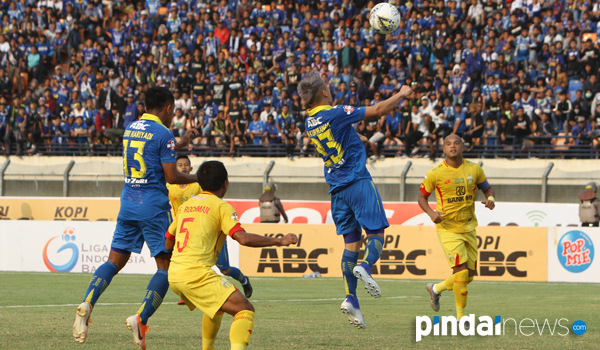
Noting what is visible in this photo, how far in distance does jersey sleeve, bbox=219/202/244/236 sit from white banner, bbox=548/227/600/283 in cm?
1339

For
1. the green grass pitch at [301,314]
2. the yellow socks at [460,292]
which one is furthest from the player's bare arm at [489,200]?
the green grass pitch at [301,314]

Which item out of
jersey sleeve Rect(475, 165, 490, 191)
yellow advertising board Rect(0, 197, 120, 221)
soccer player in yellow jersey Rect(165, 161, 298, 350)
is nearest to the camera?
soccer player in yellow jersey Rect(165, 161, 298, 350)

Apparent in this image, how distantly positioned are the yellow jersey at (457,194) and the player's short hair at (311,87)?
2441 mm

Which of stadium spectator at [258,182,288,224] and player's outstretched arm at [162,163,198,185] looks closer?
player's outstretched arm at [162,163,198,185]

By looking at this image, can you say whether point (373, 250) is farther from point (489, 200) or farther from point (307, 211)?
point (307, 211)

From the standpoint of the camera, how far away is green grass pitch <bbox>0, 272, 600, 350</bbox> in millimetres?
7496

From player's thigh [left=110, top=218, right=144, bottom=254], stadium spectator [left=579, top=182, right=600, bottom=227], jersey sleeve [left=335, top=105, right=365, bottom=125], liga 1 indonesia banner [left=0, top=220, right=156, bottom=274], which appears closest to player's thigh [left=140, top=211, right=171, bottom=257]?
player's thigh [left=110, top=218, right=144, bottom=254]

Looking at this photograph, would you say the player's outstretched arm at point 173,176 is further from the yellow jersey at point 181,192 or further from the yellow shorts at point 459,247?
the yellow jersey at point 181,192

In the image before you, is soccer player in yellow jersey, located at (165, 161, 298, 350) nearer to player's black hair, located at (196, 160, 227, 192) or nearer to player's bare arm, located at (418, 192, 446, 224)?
player's black hair, located at (196, 160, 227, 192)

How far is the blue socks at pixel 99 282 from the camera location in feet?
24.6

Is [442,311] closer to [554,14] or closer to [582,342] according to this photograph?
[582,342]

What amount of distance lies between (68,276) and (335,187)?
11542mm

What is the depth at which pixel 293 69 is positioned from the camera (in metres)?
26.0

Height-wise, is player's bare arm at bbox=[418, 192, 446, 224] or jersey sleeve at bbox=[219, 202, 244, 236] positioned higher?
jersey sleeve at bbox=[219, 202, 244, 236]
